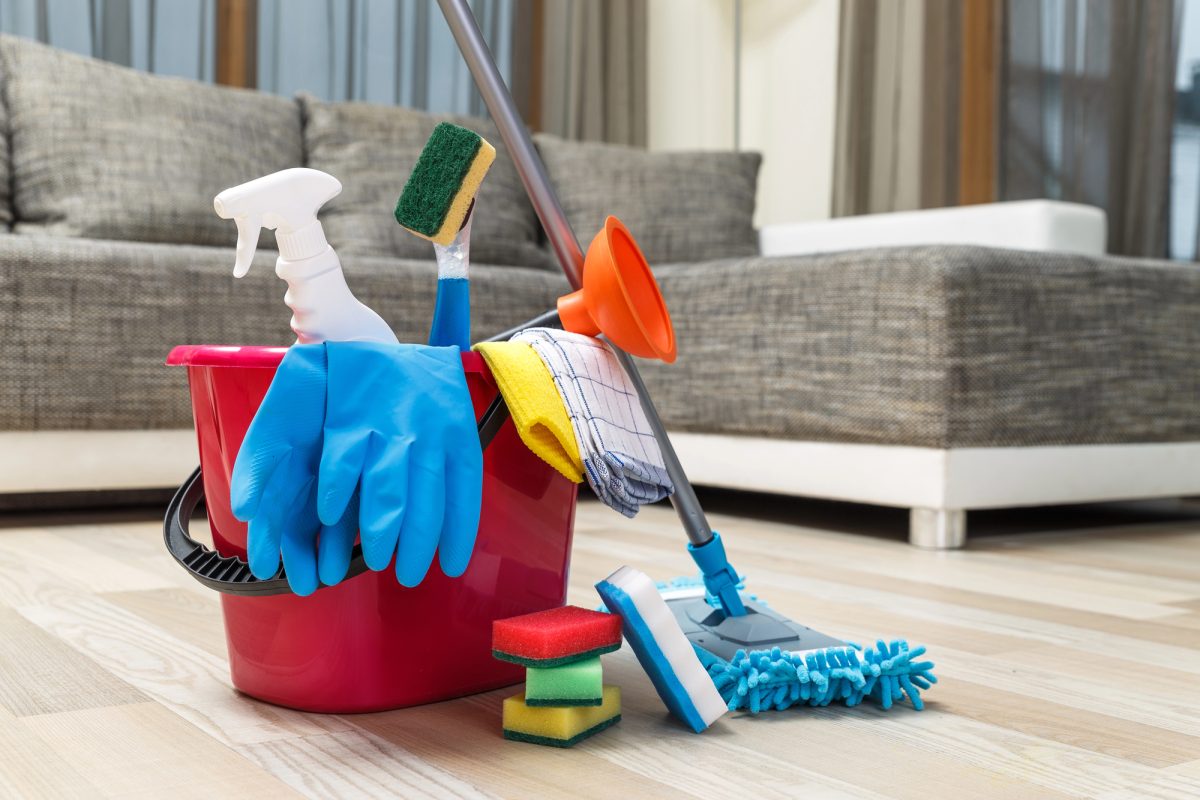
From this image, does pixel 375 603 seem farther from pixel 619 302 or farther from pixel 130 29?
pixel 130 29

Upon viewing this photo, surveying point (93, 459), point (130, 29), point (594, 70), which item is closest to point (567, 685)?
point (93, 459)

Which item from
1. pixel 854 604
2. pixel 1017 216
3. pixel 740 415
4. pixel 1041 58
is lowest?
pixel 854 604

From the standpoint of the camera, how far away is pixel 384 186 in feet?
8.58

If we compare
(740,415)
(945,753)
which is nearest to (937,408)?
(740,415)

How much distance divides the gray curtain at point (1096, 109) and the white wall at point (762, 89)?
71 cm

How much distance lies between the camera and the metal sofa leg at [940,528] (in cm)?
172

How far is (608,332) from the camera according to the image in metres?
0.87

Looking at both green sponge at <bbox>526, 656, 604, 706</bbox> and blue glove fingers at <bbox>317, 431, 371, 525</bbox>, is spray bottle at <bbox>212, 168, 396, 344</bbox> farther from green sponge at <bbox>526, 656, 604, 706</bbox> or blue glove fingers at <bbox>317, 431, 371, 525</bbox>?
green sponge at <bbox>526, 656, 604, 706</bbox>

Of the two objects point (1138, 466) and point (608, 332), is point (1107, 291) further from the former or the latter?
point (608, 332)

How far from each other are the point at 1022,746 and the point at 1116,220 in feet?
8.07

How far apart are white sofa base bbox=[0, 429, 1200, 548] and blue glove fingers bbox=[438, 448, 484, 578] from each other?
1.09m

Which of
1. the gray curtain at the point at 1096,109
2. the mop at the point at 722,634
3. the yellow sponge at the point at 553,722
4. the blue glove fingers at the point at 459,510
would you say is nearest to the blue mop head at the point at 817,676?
the mop at the point at 722,634

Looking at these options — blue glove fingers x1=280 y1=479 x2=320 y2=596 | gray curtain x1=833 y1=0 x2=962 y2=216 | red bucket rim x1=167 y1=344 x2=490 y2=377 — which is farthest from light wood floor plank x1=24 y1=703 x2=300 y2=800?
gray curtain x1=833 y1=0 x2=962 y2=216

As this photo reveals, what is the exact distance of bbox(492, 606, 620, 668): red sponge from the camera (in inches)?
29.9
